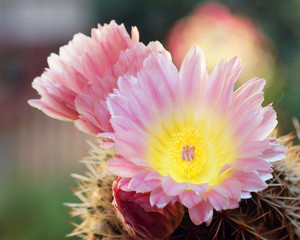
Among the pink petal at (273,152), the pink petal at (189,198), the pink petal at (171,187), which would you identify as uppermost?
the pink petal at (273,152)

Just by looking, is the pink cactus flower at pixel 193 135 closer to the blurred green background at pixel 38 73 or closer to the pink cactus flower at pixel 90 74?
the pink cactus flower at pixel 90 74

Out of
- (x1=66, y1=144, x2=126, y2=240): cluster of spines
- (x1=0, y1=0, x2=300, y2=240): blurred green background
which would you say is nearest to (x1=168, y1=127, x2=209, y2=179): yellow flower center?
(x1=66, y1=144, x2=126, y2=240): cluster of spines

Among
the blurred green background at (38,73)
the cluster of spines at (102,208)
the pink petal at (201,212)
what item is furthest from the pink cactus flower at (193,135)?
the blurred green background at (38,73)

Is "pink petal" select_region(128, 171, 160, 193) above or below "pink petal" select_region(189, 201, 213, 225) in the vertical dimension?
above

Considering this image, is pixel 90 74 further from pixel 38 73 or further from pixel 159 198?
pixel 38 73

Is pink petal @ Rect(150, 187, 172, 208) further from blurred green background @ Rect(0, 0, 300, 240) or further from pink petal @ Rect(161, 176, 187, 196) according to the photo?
blurred green background @ Rect(0, 0, 300, 240)
